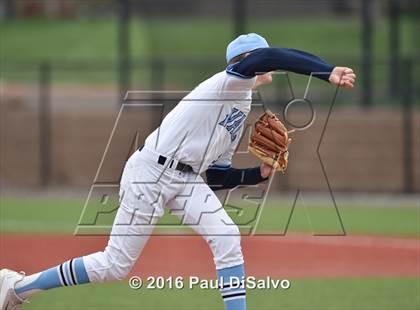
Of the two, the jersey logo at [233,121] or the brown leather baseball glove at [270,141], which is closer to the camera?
the jersey logo at [233,121]

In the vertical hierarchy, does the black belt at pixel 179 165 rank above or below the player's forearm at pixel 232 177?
above

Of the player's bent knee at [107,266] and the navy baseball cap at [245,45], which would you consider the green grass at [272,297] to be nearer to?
the player's bent knee at [107,266]

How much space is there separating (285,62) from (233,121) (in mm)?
775

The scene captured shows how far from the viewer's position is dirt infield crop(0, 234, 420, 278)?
455 inches

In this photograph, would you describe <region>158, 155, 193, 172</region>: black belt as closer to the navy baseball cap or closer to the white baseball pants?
the white baseball pants

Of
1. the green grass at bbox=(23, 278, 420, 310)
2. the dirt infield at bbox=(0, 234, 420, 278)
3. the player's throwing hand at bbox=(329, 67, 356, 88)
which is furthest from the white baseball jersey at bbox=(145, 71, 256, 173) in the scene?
the dirt infield at bbox=(0, 234, 420, 278)

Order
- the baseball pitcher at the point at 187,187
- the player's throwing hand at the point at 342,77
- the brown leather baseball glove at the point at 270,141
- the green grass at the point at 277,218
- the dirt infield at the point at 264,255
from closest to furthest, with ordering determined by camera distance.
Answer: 1. the player's throwing hand at the point at 342,77
2. the baseball pitcher at the point at 187,187
3. the brown leather baseball glove at the point at 270,141
4. the dirt infield at the point at 264,255
5. the green grass at the point at 277,218

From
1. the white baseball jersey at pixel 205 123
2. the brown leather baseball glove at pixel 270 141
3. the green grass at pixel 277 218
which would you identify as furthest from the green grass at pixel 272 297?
the green grass at pixel 277 218

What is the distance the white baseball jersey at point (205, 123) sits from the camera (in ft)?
24.4

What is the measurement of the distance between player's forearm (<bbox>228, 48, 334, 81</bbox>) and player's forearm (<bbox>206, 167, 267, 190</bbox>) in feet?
3.48

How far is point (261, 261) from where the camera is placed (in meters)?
12.3

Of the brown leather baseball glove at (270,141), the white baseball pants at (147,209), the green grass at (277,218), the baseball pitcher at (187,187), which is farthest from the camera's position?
the green grass at (277,218)

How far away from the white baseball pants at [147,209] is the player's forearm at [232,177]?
0.33m

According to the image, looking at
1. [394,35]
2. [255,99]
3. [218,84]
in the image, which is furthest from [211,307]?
[394,35]
